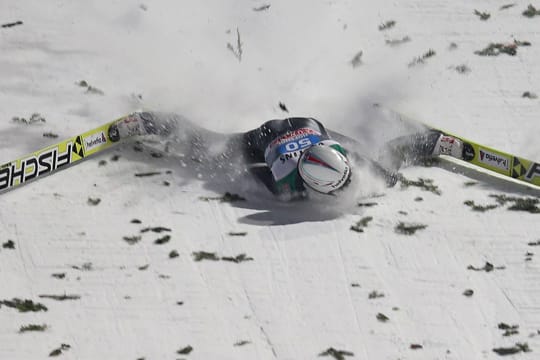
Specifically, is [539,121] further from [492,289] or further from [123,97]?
[123,97]

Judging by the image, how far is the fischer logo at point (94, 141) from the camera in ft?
52.1

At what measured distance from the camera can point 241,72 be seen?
18797 mm

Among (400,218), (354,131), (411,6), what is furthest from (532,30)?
(400,218)

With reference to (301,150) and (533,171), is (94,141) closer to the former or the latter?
(301,150)

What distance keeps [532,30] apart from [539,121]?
3.61 m

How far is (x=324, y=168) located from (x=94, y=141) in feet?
14.2

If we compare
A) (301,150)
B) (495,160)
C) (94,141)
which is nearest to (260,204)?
(301,150)

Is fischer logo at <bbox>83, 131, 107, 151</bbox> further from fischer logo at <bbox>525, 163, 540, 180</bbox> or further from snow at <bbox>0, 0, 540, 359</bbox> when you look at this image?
fischer logo at <bbox>525, 163, 540, 180</bbox>

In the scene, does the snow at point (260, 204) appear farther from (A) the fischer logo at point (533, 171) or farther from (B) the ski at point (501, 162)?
(A) the fischer logo at point (533, 171)

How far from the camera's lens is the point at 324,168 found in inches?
557

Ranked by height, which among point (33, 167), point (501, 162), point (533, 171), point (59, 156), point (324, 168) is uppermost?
point (59, 156)

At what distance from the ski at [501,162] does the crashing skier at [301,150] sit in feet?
0.57

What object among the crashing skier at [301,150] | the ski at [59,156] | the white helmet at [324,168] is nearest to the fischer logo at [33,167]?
the ski at [59,156]

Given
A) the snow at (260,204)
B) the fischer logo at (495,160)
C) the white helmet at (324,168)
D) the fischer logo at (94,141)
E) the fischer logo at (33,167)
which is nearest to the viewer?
the snow at (260,204)
